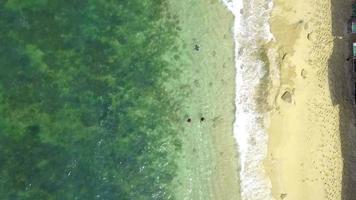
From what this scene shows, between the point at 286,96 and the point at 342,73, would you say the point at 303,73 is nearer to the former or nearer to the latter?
the point at 286,96

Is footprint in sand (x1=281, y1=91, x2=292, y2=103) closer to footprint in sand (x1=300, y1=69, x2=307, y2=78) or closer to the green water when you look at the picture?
footprint in sand (x1=300, y1=69, x2=307, y2=78)

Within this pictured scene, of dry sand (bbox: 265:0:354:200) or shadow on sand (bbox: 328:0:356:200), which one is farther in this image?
shadow on sand (bbox: 328:0:356:200)

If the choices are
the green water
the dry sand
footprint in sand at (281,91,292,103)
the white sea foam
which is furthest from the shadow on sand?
the green water

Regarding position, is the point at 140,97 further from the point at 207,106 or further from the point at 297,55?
the point at 297,55

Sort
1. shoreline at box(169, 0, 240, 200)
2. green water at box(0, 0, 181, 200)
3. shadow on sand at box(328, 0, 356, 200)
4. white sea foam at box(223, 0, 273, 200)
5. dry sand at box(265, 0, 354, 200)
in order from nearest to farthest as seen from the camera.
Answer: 1. green water at box(0, 0, 181, 200)
2. shoreline at box(169, 0, 240, 200)
3. white sea foam at box(223, 0, 273, 200)
4. dry sand at box(265, 0, 354, 200)
5. shadow on sand at box(328, 0, 356, 200)

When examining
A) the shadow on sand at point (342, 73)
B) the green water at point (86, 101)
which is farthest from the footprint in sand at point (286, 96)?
the green water at point (86, 101)

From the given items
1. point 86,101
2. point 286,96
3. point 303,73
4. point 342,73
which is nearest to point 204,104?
point 286,96
